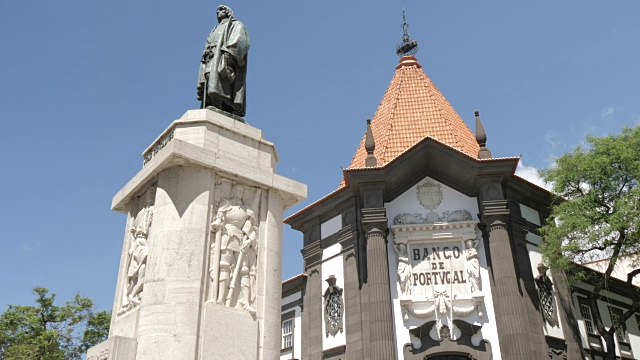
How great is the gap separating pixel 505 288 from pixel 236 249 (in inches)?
630

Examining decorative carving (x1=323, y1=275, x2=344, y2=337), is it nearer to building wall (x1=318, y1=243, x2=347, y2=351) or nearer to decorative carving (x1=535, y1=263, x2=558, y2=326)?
building wall (x1=318, y1=243, x2=347, y2=351)

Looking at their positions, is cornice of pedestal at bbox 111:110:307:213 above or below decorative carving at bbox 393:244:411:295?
below

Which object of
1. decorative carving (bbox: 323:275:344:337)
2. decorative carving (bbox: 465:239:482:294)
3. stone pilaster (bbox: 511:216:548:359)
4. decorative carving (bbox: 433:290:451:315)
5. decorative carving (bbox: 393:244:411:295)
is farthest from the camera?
decorative carving (bbox: 323:275:344:337)

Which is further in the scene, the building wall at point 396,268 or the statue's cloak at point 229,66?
the building wall at point 396,268

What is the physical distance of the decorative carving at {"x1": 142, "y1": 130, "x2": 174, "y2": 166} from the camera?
880cm

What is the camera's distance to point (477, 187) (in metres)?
23.6

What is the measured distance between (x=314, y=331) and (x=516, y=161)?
10.9 metres

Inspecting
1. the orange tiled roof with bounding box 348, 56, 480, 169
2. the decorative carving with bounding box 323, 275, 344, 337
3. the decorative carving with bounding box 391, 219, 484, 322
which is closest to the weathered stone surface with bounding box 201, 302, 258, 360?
the decorative carving with bounding box 391, 219, 484, 322

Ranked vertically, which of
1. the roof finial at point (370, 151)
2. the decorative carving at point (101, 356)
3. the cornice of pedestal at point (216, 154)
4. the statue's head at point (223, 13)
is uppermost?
the roof finial at point (370, 151)

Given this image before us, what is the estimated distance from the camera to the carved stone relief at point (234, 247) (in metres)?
7.69

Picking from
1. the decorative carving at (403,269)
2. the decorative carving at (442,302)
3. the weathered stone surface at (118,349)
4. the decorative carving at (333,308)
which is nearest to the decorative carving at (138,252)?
the weathered stone surface at (118,349)

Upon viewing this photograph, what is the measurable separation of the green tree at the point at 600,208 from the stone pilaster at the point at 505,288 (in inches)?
67.3

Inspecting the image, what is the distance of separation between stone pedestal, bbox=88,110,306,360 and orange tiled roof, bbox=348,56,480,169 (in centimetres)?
1669

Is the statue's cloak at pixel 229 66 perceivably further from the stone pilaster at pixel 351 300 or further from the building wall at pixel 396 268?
the stone pilaster at pixel 351 300
